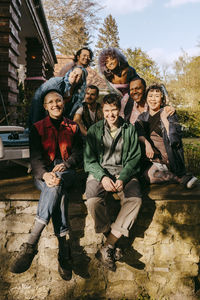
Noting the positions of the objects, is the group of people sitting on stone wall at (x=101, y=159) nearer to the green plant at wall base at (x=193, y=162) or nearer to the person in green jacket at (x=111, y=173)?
the person in green jacket at (x=111, y=173)

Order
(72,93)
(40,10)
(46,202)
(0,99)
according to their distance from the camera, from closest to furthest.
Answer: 1. (46,202)
2. (72,93)
3. (0,99)
4. (40,10)

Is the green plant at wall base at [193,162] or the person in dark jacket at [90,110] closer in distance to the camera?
the person in dark jacket at [90,110]

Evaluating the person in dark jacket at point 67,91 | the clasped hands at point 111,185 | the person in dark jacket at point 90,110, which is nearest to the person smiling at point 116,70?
the person in dark jacket at point 90,110

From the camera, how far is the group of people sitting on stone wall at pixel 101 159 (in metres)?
2.32

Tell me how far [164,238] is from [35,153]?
1543mm

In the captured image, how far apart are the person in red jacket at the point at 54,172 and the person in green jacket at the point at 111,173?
0.18m

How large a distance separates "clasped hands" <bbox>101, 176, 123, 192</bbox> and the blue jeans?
0.35 metres

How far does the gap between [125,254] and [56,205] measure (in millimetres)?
929

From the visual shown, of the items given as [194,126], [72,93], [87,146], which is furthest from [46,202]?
[194,126]

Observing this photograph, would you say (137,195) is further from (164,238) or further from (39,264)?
(39,264)

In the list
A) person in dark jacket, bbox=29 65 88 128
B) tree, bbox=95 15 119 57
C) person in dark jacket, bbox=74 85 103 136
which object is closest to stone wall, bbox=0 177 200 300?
person in dark jacket, bbox=29 65 88 128

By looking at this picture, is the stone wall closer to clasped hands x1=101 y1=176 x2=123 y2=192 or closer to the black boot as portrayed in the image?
clasped hands x1=101 y1=176 x2=123 y2=192

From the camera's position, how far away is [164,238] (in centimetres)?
264

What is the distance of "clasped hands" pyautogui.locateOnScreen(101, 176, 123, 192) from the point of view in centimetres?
235
